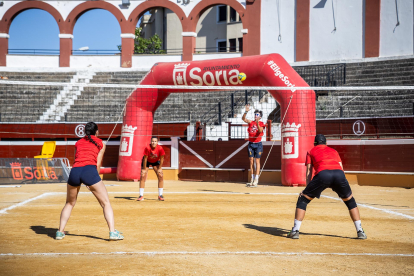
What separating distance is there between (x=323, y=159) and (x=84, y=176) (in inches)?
139

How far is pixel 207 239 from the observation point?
685cm

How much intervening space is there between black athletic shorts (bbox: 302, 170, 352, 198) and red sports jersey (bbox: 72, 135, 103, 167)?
3.20 m

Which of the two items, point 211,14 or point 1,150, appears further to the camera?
point 211,14

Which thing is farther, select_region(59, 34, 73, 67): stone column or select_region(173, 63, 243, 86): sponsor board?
select_region(59, 34, 73, 67): stone column

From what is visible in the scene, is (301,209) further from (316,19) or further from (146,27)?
(146,27)

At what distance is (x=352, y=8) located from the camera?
27.8 metres

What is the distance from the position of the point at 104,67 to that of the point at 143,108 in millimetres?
14997

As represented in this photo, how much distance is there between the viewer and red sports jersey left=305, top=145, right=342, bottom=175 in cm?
687

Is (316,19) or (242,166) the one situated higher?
(316,19)

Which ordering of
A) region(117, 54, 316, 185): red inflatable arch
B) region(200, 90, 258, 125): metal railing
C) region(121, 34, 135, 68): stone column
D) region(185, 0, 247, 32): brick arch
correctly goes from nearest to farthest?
region(117, 54, 316, 185): red inflatable arch
region(200, 90, 258, 125): metal railing
region(185, 0, 247, 32): brick arch
region(121, 34, 135, 68): stone column

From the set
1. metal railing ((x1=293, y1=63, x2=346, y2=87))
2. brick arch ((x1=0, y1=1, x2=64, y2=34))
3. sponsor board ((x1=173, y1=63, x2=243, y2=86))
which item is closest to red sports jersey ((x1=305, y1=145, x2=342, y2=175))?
sponsor board ((x1=173, y1=63, x2=243, y2=86))

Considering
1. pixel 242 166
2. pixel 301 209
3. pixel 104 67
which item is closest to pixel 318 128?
pixel 242 166

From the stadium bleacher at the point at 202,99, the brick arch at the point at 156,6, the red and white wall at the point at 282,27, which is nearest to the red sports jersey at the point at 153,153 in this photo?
the stadium bleacher at the point at 202,99

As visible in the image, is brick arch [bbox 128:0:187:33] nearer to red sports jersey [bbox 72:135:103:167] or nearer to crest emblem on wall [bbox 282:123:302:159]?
crest emblem on wall [bbox 282:123:302:159]
